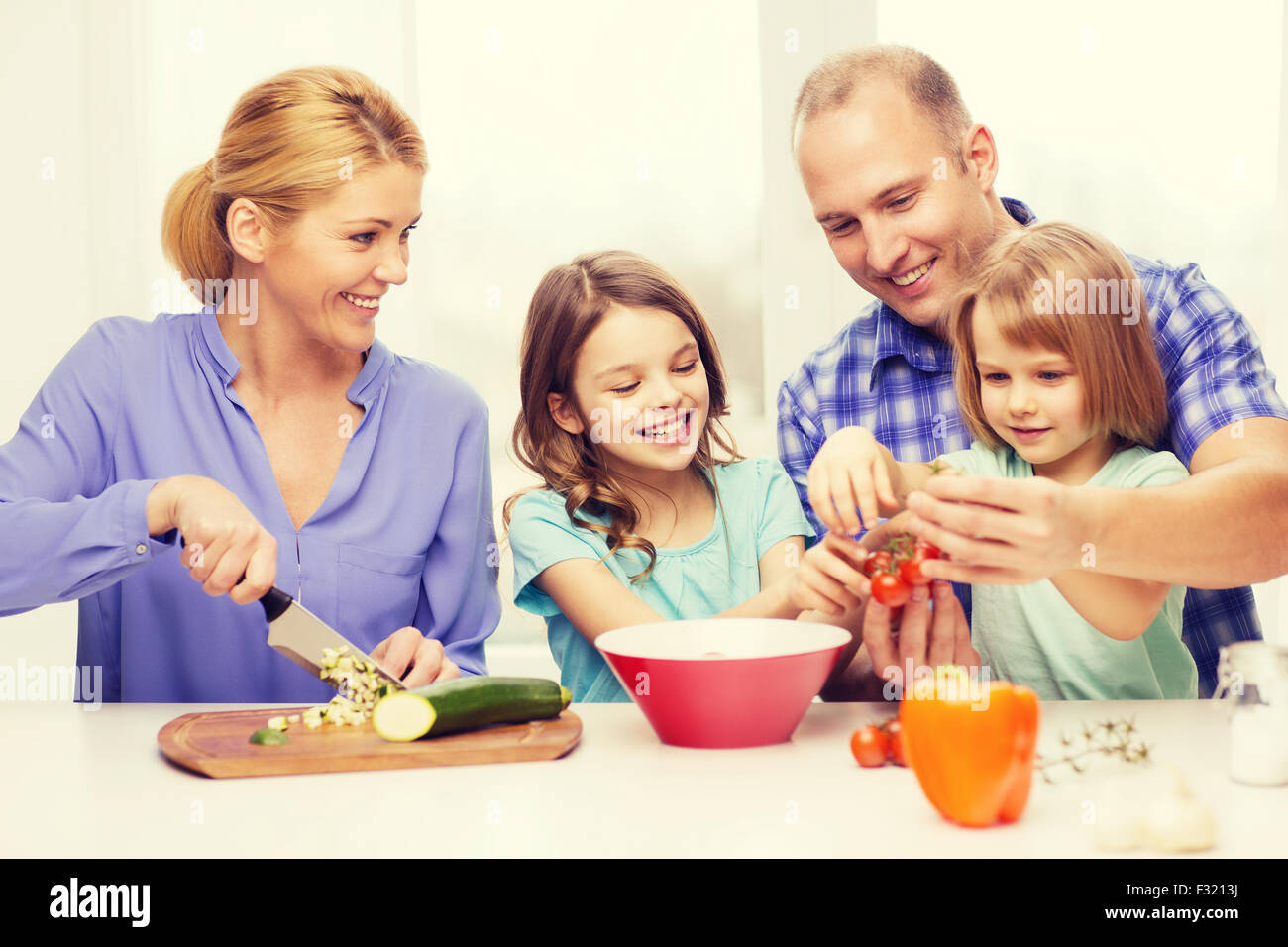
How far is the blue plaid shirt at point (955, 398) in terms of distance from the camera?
5.90 ft

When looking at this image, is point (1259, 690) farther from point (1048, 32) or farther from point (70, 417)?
point (1048, 32)

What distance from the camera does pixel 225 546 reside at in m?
1.46

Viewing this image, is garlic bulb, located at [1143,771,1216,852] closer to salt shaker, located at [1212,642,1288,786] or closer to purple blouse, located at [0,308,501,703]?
salt shaker, located at [1212,642,1288,786]

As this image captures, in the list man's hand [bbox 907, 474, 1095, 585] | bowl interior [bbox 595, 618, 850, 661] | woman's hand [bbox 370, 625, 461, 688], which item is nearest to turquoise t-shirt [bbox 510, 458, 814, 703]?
woman's hand [bbox 370, 625, 461, 688]

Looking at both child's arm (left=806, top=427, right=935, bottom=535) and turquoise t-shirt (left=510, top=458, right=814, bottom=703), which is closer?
child's arm (left=806, top=427, right=935, bottom=535)

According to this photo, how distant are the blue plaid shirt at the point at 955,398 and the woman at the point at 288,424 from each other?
0.66 m

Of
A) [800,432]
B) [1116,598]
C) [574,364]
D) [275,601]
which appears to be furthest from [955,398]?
[275,601]

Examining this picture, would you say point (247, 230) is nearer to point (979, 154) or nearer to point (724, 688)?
point (724, 688)

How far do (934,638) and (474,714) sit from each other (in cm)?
62

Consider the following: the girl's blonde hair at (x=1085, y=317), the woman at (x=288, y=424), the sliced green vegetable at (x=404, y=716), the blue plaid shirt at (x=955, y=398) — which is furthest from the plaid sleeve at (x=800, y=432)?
the sliced green vegetable at (x=404, y=716)

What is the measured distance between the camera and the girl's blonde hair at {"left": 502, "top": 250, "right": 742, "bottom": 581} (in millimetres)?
2043

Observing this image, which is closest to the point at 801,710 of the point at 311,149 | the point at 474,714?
the point at 474,714

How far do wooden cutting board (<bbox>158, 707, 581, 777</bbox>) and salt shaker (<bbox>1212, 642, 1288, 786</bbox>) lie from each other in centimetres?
72

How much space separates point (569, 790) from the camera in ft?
4.00
